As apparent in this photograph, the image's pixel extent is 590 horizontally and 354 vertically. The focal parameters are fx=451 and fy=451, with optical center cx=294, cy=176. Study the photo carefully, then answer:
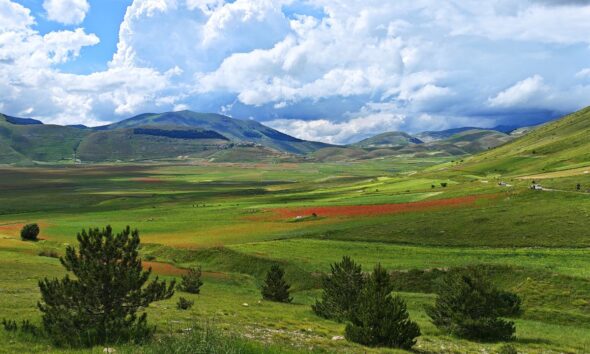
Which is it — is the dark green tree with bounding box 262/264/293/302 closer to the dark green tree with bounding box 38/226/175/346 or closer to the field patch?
the dark green tree with bounding box 38/226/175/346

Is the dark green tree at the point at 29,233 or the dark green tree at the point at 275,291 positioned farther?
the dark green tree at the point at 29,233

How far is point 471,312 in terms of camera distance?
30141 mm

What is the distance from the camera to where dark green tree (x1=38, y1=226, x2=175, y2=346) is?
17.7m

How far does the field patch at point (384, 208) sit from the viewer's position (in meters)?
94.3

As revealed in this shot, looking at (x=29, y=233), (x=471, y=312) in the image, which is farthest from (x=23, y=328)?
(x=29, y=233)

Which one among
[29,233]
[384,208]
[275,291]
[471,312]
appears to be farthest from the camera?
[384,208]

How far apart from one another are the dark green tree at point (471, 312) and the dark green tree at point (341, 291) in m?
5.91

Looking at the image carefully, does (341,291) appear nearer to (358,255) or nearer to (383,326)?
(383,326)

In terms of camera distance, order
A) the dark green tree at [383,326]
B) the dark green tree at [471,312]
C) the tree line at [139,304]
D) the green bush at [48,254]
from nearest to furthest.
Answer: the tree line at [139,304]
the dark green tree at [383,326]
the dark green tree at [471,312]
the green bush at [48,254]

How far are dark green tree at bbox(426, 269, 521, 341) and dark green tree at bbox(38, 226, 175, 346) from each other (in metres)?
20.5

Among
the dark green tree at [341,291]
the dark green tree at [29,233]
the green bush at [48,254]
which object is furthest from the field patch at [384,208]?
the dark green tree at [341,291]

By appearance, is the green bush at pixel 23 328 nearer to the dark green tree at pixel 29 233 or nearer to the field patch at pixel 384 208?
the dark green tree at pixel 29 233

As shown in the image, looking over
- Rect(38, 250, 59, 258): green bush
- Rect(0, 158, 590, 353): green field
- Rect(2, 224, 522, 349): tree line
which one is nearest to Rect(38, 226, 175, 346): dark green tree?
Rect(2, 224, 522, 349): tree line

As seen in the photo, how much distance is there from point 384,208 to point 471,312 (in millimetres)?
69401
